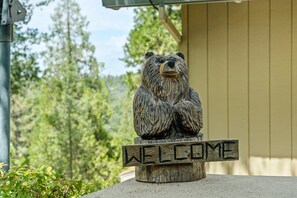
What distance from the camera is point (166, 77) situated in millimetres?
2121

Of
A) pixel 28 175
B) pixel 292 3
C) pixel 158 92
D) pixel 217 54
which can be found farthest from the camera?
pixel 217 54

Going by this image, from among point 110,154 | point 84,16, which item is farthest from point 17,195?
point 84,16

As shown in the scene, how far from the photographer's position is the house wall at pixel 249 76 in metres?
3.49

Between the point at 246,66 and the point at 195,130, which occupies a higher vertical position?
the point at 246,66

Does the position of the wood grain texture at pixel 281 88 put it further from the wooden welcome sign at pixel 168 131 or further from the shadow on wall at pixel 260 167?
the wooden welcome sign at pixel 168 131

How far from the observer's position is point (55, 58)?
10.0 m

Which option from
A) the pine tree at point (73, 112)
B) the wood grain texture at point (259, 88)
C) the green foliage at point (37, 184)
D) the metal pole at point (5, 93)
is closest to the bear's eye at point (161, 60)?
the green foliage at point (37, 184)

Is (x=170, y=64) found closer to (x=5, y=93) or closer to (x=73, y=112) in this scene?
(x=5, y=93)

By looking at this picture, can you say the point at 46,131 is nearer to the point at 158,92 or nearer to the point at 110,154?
the point at 110,154

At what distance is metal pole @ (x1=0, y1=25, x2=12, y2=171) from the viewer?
2670 millimetres

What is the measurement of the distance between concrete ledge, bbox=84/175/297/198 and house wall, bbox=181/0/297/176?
134 cm

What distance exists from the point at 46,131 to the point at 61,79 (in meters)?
1.13

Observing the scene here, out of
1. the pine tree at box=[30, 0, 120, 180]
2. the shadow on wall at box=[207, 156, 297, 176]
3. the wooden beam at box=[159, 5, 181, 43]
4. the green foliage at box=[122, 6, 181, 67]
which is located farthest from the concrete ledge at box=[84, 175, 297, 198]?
the pine tree at box=[30, 0, 120, 180]

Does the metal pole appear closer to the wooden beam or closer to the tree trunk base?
the tree trunk base
